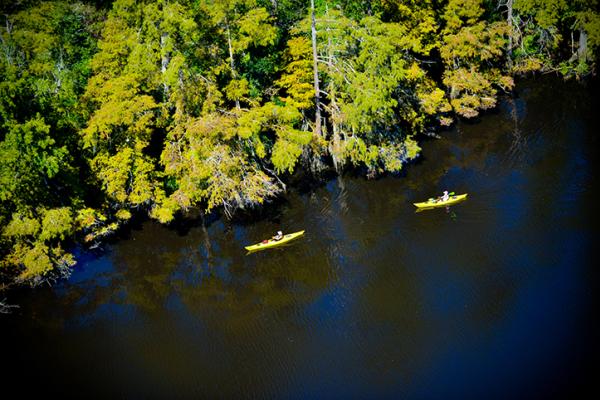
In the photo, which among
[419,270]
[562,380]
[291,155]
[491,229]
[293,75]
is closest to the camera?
[562,380]

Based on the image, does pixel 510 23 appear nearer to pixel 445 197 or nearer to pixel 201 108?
pixel 445 197

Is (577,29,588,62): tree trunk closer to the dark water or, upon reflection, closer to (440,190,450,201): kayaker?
the dark water

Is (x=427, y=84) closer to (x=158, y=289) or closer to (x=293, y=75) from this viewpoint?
(x=293, y=75)

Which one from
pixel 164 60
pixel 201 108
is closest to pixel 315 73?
pixel 201 108

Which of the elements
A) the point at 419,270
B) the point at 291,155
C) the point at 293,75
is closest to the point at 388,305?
the point at 419,270

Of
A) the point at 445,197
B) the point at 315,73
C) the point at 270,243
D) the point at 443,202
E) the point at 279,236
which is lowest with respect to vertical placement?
the point at 270,243

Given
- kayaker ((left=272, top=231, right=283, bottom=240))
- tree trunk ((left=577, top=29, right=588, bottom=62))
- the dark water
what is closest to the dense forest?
the dark water
